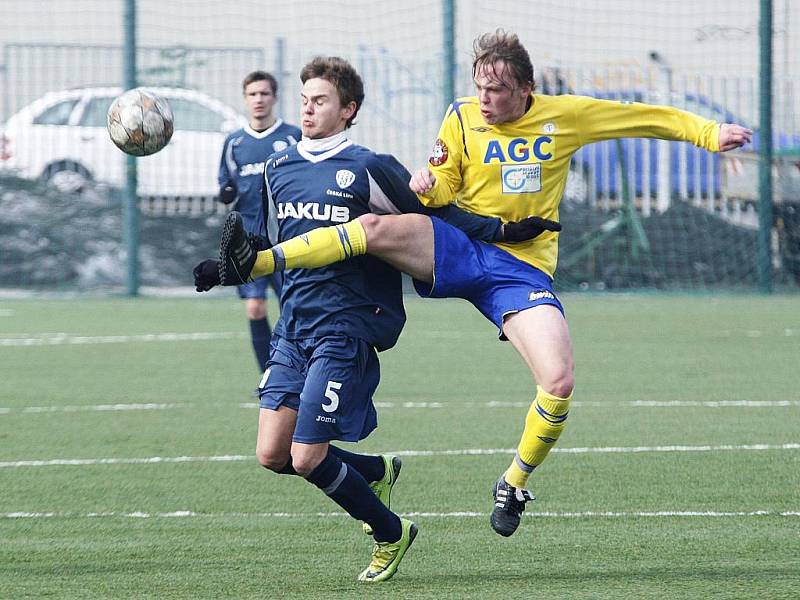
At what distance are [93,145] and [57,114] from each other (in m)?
0.58

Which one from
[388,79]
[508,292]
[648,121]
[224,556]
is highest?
[388,79]

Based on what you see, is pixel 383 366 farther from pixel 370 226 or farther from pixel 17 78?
pixel 17 78

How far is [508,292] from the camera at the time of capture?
5406 millimetres

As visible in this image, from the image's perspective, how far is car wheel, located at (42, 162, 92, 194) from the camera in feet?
57.2

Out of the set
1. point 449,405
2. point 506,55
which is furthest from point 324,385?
point 449,405

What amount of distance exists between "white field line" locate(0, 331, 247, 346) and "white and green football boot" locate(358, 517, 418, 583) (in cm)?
777

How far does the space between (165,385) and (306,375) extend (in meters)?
5.05

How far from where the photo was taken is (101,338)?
12.6 meters

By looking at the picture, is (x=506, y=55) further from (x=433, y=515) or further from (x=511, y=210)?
(x=433, y=515)

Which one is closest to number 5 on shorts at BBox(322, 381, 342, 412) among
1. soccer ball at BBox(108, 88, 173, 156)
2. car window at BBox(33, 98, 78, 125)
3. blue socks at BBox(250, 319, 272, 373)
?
soccer ball at BBox(108, 88, 173, 156)

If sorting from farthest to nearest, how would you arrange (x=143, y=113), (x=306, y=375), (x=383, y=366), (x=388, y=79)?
(x=388, y=79), (x=383, y=366), (x=143, y=113), (x=306, y=375)

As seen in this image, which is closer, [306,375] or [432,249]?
[306,375]

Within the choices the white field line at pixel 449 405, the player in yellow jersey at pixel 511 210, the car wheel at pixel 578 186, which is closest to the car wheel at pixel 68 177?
the car wheel at pixel 578 186

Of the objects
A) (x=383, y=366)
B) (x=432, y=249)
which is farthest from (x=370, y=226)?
(x=383, y=366)
